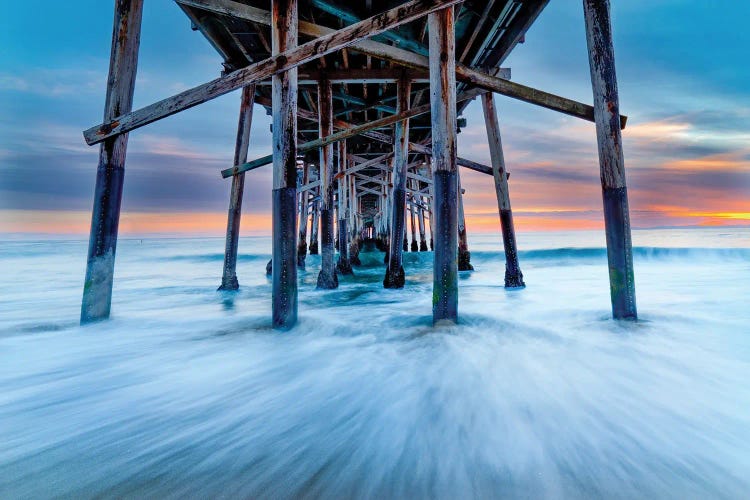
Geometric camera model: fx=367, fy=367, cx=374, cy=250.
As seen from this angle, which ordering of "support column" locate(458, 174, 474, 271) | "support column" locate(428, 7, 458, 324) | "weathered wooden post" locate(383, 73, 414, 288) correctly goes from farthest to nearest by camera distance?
"support column" locate(458, 174, 474, 271)
"weathered wooden post" locate(383, 73, 414, 288)
"support column" locate(428, 7, 458, 324)

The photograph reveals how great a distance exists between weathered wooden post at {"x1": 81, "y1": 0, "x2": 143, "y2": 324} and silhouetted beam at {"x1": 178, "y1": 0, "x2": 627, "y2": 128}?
0.63m

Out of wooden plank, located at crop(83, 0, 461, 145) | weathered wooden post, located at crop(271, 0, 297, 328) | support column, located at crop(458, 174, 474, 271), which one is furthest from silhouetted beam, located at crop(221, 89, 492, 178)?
support column, located at crop(458, 174, 474, 271)

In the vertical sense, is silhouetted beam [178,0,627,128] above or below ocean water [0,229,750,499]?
above

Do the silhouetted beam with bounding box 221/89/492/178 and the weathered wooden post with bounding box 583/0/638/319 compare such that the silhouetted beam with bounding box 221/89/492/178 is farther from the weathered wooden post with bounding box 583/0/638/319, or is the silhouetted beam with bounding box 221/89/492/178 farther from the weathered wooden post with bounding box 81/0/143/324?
the weathered wooden post with bounding box 81/0/143/324

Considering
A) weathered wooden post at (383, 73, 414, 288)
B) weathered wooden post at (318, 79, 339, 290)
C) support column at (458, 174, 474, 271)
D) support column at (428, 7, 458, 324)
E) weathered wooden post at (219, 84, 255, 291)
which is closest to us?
support column at (428, 7, 458, 324)

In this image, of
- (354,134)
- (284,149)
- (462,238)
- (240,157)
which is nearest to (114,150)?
(284,149)

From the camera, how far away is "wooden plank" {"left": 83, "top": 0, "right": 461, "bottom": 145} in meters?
2.68

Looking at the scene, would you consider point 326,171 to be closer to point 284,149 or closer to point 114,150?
point 284,149

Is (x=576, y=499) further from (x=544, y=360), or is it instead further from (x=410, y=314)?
(x=410, y=314)

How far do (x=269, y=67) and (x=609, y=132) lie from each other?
2.77 metres

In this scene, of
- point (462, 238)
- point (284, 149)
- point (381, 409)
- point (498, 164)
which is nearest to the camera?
point (381, 409)

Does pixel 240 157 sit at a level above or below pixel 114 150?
above

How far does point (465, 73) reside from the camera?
322cm

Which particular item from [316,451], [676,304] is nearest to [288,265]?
[316,451]
